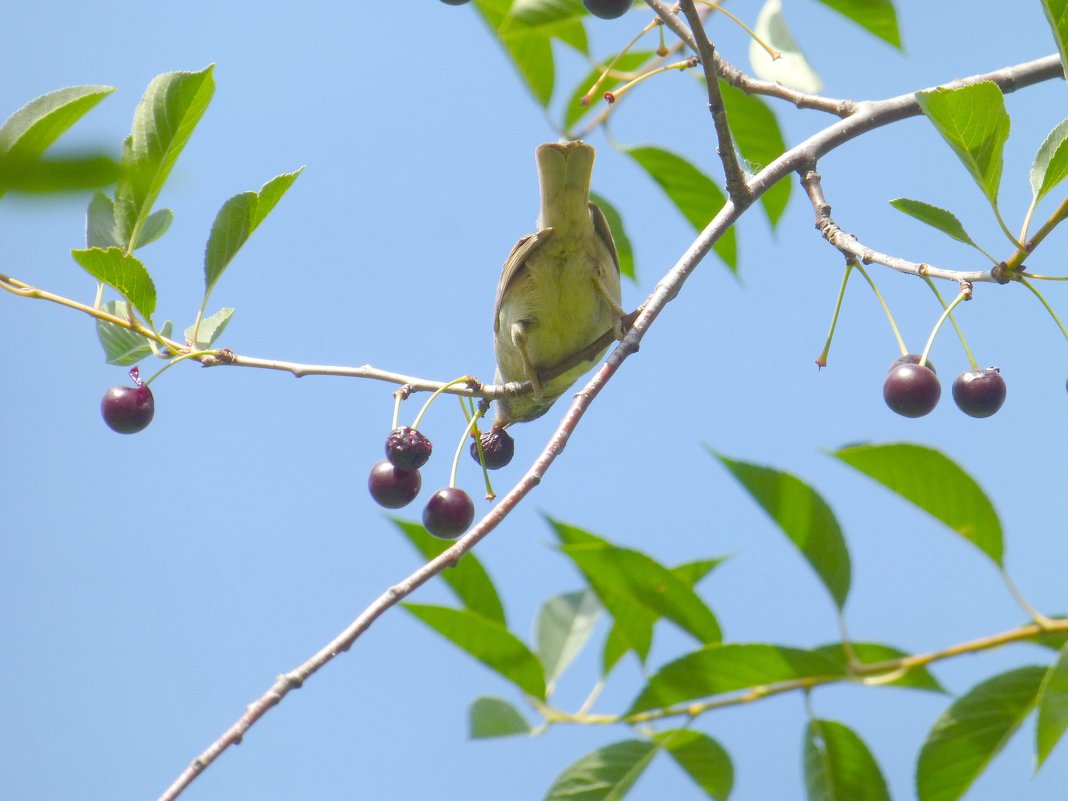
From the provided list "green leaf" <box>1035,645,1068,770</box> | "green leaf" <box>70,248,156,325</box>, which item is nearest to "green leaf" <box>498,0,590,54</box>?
"green leaf" <box>70,248,156,325</box>

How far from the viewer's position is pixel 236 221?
309 centimetres

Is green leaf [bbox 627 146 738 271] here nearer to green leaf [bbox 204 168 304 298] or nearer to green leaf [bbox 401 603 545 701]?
green leaf [bbox 204 168 304 298]

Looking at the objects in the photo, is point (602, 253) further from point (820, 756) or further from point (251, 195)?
point (820, 756)

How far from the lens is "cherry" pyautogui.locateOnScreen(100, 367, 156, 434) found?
3.15 meters

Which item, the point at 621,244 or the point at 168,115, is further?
the point at 621,244

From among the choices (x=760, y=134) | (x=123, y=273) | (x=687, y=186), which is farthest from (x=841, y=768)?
(x=760, y=134)

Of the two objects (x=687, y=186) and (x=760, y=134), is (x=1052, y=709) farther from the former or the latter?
(x=760, y=134)

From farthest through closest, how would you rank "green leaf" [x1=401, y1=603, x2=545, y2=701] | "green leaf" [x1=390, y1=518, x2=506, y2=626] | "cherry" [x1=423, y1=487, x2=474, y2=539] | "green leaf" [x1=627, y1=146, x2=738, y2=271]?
"green leaf" [x1=627, y1=146, x2=738, y2=271], "cherry" [x1=423, y1=487, x2=474, y2=539], "green leaf" [x1=390, y1=518, x2=506, y2=626], "green leaf" [x1=401, y1=603, x2=545, y2=701]

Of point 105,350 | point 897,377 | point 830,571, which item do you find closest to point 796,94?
point 897,377

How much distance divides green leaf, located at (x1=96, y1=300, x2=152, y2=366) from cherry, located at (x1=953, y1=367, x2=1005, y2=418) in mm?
2360

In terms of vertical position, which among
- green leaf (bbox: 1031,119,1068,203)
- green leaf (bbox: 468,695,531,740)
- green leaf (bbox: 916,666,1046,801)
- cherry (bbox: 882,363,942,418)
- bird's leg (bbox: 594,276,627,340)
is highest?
bird's leg (bbox: 594,276,627,340)

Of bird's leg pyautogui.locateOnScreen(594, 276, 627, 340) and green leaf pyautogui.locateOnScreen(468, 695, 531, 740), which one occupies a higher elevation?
bird's leg pyautogui.locateOnScreen(594, 276, 627, 340)

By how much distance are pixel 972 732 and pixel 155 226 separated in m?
2.74

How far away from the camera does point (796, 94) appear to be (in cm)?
349
